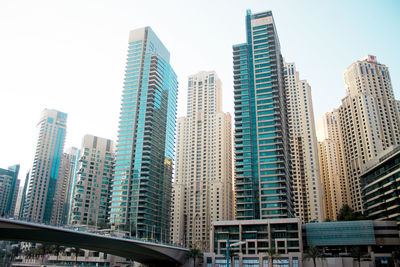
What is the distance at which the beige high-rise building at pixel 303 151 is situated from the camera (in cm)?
16800

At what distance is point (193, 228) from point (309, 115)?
269 feet

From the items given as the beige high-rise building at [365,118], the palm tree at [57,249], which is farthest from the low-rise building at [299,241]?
the palm tree at [57,249]

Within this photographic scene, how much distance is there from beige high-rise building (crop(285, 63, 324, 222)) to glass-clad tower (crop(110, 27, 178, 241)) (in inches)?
2421

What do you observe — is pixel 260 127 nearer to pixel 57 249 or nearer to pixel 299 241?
pixel 299 241

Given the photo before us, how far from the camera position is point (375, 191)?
406 feet

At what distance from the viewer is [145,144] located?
159 m

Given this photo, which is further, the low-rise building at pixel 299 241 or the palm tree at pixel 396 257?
the low-rise building at pixel 299 241

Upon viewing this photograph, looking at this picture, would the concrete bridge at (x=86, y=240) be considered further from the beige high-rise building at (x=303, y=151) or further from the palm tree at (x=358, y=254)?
the beige high-rise building at (x=303, y=151)

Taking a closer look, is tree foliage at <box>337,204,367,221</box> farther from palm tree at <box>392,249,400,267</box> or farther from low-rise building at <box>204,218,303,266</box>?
palm tree at <box>392,249,400,267</box>

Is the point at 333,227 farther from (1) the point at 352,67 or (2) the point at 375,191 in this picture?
(1) the point at 352,67

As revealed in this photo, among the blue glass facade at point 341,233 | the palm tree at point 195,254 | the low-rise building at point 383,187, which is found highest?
the low-rise building at point 383,187

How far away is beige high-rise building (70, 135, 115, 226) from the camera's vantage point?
175625mm

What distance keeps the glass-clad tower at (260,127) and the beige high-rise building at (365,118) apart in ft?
152

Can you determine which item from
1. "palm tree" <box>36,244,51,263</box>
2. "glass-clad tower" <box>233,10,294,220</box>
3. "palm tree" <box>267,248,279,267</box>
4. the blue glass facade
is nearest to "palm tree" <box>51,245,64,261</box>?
"palm tree" <box>36,244,51,263</box>
